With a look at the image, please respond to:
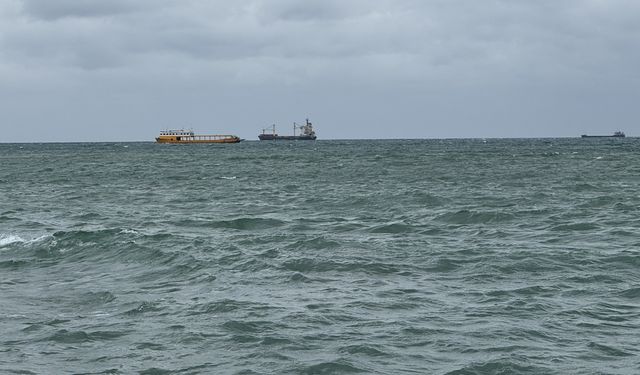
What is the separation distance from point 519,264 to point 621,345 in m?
7.54

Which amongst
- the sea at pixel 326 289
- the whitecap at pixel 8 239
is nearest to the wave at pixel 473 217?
the sea at pixel 326 289

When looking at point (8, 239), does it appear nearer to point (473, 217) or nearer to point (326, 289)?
point (326, 289)

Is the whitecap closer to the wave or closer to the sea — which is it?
the sea

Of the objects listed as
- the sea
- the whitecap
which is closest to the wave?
the sea

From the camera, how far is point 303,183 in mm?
58781

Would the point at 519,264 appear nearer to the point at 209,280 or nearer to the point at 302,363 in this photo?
the point at 209,280

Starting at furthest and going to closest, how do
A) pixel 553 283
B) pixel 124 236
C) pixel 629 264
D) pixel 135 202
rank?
pixel 135 202 → pixel 124 236 → pixel 629 264 → pixel 553 283

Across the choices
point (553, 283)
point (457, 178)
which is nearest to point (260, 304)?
point (553, 283)

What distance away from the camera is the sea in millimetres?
13633

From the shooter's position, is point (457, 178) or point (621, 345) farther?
point (457, 178)

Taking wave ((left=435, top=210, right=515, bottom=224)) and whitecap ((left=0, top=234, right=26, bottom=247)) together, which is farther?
wave ((left=435, top=210, right=515, bottom=224))

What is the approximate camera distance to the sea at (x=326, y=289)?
→ 13.6m

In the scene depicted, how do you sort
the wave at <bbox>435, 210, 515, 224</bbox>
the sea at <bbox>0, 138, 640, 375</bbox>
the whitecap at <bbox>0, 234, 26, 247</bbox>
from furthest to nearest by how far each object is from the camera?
the wave at <bbox>435, 210, 515, 224</bbox> → the whitecap at <bbox>0, 234, 26, 247</bbox> → the sea at <bbox>0, 138, 640, 375</bbox>

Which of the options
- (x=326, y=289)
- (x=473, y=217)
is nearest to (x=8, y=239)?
(x=326, y=289)
